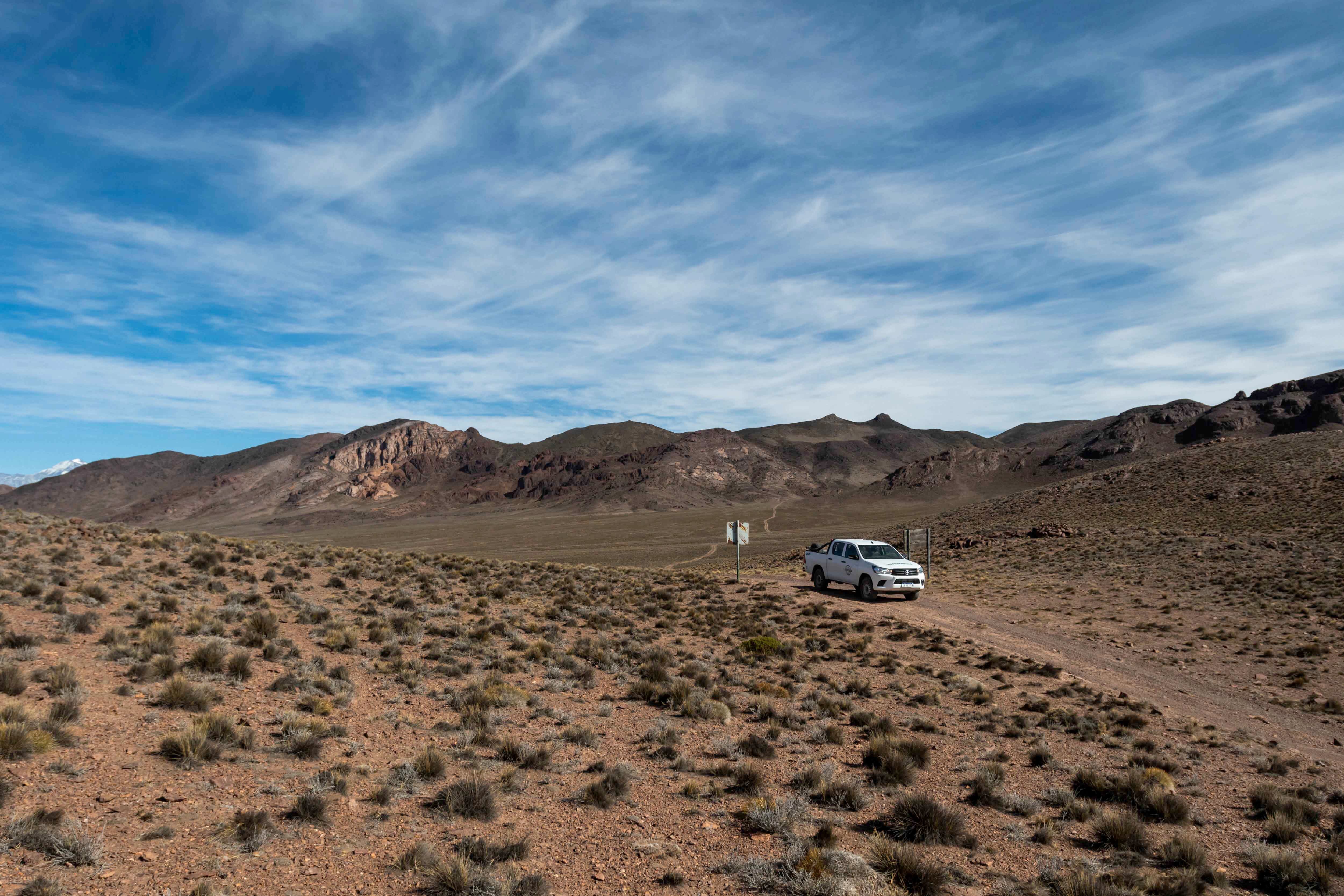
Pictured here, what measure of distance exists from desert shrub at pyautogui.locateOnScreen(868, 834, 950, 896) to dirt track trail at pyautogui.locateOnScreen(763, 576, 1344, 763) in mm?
8447

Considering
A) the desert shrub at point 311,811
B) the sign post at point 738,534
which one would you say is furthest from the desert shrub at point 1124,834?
the sign post at point 738,534

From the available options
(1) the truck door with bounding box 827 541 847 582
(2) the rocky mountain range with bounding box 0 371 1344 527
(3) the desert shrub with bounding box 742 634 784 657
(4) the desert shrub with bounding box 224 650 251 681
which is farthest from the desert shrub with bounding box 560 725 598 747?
(2) the rocky mountain range with bounding box 0 371 1344 527

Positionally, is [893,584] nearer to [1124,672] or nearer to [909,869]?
[1124,672]

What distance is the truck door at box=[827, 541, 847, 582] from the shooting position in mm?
24344

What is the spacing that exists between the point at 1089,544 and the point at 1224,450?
101 feet

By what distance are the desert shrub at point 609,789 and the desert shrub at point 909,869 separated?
255 cm

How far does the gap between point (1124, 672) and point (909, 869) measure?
12.9 m

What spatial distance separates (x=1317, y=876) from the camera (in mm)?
6051

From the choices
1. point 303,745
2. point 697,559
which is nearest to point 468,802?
point 303,745

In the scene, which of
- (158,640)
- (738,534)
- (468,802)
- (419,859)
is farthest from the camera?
(738,534)

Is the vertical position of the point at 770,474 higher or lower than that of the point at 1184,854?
higher

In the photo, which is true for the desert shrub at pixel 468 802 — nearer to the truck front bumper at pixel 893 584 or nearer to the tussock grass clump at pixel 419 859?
the tussock grass clump at pixel 419 859

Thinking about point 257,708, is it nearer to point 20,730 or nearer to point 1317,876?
point 20,730

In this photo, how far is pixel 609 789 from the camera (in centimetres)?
743
